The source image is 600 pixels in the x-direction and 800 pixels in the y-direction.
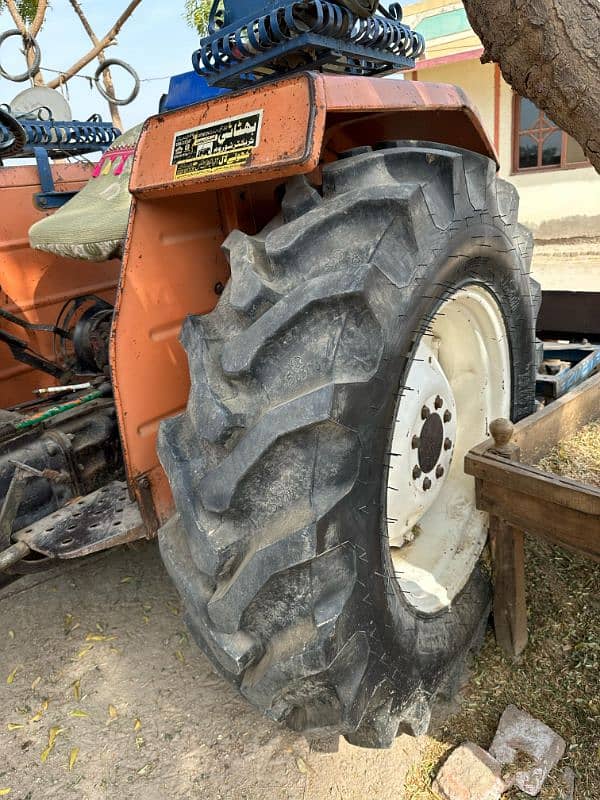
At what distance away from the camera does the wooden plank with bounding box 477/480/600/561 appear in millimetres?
1769

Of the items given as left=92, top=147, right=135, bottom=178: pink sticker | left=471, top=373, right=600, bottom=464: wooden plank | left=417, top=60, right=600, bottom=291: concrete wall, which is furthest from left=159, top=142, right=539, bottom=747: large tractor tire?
left=417, top=60, right=600, bottom=291: concrete wall

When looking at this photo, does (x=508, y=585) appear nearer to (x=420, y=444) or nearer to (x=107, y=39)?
A: (x=420, y=444)

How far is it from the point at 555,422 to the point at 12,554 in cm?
176

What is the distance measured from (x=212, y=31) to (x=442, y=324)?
3.51 ft

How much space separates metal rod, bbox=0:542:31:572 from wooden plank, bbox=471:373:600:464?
1.30 meters

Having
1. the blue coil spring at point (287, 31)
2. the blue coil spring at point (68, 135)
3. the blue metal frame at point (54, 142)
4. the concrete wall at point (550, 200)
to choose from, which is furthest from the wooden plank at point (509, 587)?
the concrete wall at point (550, 200)

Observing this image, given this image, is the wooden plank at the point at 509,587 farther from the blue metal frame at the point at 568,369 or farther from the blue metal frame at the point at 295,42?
the blue metal frame at the point at 295,42

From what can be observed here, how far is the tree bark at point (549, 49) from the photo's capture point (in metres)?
1.38

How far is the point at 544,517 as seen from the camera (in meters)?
1.87

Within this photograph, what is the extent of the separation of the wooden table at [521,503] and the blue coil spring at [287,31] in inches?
44.9

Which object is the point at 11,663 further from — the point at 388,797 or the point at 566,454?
the point at 566,454

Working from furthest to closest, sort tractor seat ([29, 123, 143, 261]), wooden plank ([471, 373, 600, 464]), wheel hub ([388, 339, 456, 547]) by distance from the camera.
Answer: wooden plank ([471, 373, 600, 464])
tractor seat ([29, 123, 143, 261])
wheel hub ([388, 339, 456, 547])

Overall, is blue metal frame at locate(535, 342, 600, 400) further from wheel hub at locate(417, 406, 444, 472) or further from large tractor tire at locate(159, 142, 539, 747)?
large tractor tire at locate(159, 142, 539, 747)

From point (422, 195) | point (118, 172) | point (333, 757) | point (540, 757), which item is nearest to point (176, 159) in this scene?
point (422, 195)
